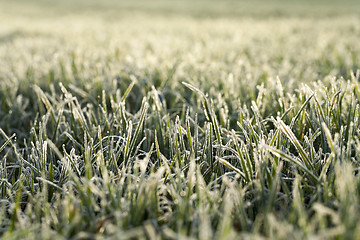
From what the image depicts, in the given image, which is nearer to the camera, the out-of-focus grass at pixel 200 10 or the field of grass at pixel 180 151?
the field of grass at pixel 180 151

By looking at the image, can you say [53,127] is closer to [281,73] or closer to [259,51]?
[281,73]

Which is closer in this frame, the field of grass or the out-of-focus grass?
the field of grass

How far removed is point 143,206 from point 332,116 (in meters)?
0.88

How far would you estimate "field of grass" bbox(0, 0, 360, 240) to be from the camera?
2.87ft

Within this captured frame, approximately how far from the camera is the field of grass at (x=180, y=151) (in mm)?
875

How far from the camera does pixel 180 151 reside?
1307 mm

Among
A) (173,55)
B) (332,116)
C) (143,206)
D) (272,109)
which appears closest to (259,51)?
(173,55)

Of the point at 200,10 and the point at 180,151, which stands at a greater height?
the point at 200,10

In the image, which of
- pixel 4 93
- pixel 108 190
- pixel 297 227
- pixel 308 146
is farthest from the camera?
pixel 4 93

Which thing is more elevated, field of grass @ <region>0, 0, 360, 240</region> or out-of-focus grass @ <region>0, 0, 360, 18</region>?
out-of-focus grass @ <region>0, 0, 360, 18</region>

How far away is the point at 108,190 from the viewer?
0.96 meters

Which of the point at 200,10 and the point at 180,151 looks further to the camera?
the point at 200,10

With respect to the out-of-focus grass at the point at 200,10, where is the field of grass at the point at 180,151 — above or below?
below

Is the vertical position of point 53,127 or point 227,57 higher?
point 227,57
